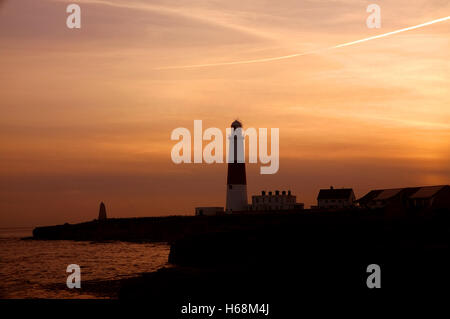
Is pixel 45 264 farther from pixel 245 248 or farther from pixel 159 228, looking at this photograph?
pixel 159 228

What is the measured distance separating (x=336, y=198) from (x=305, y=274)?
71.6 meters

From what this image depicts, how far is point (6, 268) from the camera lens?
46.9 metres

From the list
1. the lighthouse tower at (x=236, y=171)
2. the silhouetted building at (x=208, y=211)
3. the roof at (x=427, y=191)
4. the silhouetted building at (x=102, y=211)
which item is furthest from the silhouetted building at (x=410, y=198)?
the silhouetted building at (x=102, y=211)

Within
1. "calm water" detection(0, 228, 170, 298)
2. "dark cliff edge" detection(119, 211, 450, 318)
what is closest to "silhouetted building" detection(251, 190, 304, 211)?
"calm water" detection(0, 228, 170, 298)

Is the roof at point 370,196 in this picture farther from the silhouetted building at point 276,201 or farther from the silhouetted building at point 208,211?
the silhouetted building at point 208,211

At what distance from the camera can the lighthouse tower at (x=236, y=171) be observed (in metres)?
72.4

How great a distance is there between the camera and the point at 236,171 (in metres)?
72.6

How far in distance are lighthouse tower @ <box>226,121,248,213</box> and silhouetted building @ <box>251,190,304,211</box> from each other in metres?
11.5

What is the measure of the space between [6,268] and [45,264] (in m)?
3.30

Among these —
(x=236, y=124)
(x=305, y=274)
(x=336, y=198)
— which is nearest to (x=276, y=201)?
(x=336, y=198)

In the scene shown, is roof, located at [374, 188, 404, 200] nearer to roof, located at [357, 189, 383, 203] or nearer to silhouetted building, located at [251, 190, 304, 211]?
roof, located at [357, 189, 383, 203]

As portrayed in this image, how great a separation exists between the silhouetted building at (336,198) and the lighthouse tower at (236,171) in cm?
2239

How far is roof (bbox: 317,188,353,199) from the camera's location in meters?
92.4
